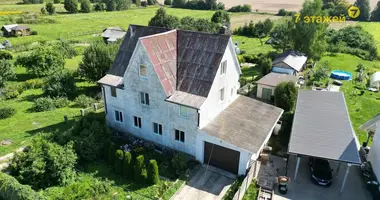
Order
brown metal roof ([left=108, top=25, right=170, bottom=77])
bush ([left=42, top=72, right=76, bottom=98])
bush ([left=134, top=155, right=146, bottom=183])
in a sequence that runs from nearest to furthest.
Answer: bush ([left=134, top=155, right=146, bottom=183]) → brown metal roof ([left=108, top=25, right=170, bottom=77]) → bush ([left=42, top=72, right=76, bottom=98])

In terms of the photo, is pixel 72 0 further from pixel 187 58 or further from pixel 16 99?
pixel 187 58

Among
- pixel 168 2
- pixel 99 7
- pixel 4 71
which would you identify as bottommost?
pixel 4 71

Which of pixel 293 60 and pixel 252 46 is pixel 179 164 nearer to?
pixel 293 60

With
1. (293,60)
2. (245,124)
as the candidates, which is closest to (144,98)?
(245,124)

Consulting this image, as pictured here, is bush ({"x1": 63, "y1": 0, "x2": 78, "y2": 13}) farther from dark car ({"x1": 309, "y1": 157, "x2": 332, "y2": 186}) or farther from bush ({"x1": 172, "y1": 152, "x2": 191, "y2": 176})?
dark car ({"x1": 309, "y1": 157, "x2": 332, "y2": 186})

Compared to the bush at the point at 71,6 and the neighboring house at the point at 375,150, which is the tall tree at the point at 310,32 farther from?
the bush at the point at 71,6

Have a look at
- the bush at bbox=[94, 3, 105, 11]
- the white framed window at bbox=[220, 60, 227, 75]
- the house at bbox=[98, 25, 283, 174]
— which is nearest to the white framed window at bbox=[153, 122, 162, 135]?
the house at bbox=[98, 25, 283, 174]
